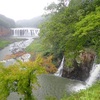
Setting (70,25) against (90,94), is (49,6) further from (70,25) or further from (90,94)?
(90,94)

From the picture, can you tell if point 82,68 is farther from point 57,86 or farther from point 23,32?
point 23,32

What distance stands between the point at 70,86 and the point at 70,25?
1351 centimetres

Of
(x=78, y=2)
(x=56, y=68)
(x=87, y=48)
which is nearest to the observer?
(x=78, y=2)

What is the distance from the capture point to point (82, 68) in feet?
131

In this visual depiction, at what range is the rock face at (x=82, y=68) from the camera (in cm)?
3841

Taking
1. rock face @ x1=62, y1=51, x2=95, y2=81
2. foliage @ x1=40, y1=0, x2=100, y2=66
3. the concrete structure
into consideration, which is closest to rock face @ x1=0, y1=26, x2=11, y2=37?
the concrete structure

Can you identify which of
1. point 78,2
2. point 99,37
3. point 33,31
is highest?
point 78,2

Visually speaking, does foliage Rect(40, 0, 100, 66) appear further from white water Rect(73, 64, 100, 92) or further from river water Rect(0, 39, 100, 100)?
white water Rect(73, 64, 100, 92)

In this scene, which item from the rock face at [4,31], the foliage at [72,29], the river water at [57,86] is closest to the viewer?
the foliage at [72,29]

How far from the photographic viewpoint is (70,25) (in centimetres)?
2461

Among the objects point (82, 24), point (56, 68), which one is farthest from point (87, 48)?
point (82, 24)

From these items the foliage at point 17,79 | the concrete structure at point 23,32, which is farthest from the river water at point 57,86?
the concrete structure at point 23,32

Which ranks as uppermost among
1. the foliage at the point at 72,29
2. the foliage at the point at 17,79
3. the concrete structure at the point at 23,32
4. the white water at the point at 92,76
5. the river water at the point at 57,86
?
the foliage at the point at 72,29

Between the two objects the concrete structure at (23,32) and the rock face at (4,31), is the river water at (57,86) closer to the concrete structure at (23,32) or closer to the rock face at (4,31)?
the rock face at (4,31)
